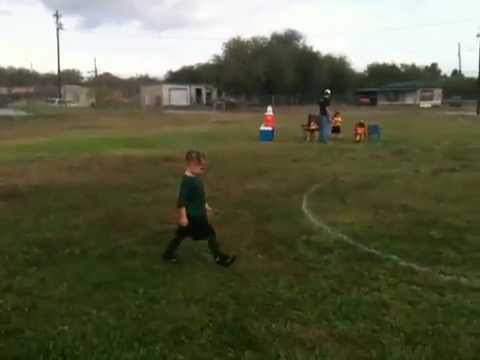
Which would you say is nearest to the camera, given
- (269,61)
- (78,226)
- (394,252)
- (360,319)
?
(360,319)

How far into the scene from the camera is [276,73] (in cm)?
8300

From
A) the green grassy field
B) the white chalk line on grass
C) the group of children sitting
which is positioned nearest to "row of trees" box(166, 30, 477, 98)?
the group of children sitting

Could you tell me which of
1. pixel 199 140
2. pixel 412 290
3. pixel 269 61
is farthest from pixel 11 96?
pixel 412 290

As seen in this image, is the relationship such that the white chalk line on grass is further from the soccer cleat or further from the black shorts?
the black shorts

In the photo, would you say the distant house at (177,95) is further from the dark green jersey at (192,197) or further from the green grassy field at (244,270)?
the dark green jersey at (192,197)

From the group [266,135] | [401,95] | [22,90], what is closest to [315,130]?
[266,135]

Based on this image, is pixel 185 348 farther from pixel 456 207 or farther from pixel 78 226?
pixel 456 207

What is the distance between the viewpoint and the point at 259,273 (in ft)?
Result: 20.9

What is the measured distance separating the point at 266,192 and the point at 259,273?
497cm

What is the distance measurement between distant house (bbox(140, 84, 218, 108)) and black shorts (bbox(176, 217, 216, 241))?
78.6 meters

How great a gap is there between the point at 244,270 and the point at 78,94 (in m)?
94.8

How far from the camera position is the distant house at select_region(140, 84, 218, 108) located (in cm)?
8562

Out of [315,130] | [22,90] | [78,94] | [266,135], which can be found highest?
[22,90]

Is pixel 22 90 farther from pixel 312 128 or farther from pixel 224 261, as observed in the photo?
pixel 224 261
